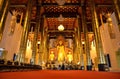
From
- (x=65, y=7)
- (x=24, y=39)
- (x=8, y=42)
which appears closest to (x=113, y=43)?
(x=65, y=7)

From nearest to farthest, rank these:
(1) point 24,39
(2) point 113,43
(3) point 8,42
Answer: (1) point 24,39 → (3) point 8,42 → (2) point 113,43

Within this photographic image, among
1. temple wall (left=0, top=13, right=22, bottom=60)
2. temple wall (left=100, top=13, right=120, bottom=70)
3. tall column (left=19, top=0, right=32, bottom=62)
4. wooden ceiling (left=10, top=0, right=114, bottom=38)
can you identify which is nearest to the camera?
Answer: tall column (left=19, top=0, right=32, bottom=62)

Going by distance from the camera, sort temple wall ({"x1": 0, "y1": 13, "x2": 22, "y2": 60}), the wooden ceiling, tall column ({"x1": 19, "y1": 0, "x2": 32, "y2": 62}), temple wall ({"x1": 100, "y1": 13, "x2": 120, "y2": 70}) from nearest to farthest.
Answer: tall column ({"x1": 19, "y1": 0, "x2": 32, "y2": 62}) → temple wall ({"x1": 0, "y1": 13, "x2": 22, "y2": 60}) → temple wall ({"x1": 100, "y1": 13, "x2": 120, "y2": 70}) → the wooden ceiling

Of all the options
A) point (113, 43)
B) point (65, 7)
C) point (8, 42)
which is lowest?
point (113, 43)

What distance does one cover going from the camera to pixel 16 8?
40.7 ft

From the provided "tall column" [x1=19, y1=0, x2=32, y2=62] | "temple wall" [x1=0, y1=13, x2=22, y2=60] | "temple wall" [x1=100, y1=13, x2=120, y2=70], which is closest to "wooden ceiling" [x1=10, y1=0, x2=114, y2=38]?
"temple wall" [x1=100, y1=13, x2=120, y2=70]

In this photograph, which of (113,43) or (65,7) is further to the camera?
(65,7)

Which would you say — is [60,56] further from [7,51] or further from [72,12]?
[7,51]

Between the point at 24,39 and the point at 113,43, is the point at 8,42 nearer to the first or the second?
the point at 24,39

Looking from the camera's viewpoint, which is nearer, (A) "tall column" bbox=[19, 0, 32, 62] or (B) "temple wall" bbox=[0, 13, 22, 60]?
(A) "tall column" bbox=[19, 0, 32, 62]

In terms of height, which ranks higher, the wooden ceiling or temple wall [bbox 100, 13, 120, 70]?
the wooden ceiling

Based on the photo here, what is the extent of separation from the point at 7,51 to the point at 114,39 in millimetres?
9918

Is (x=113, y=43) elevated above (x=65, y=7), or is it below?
below

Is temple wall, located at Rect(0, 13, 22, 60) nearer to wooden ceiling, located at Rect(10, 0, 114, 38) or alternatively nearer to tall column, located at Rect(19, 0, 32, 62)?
wooden ceiling, located at Rect(10, 0, 114, 38)
